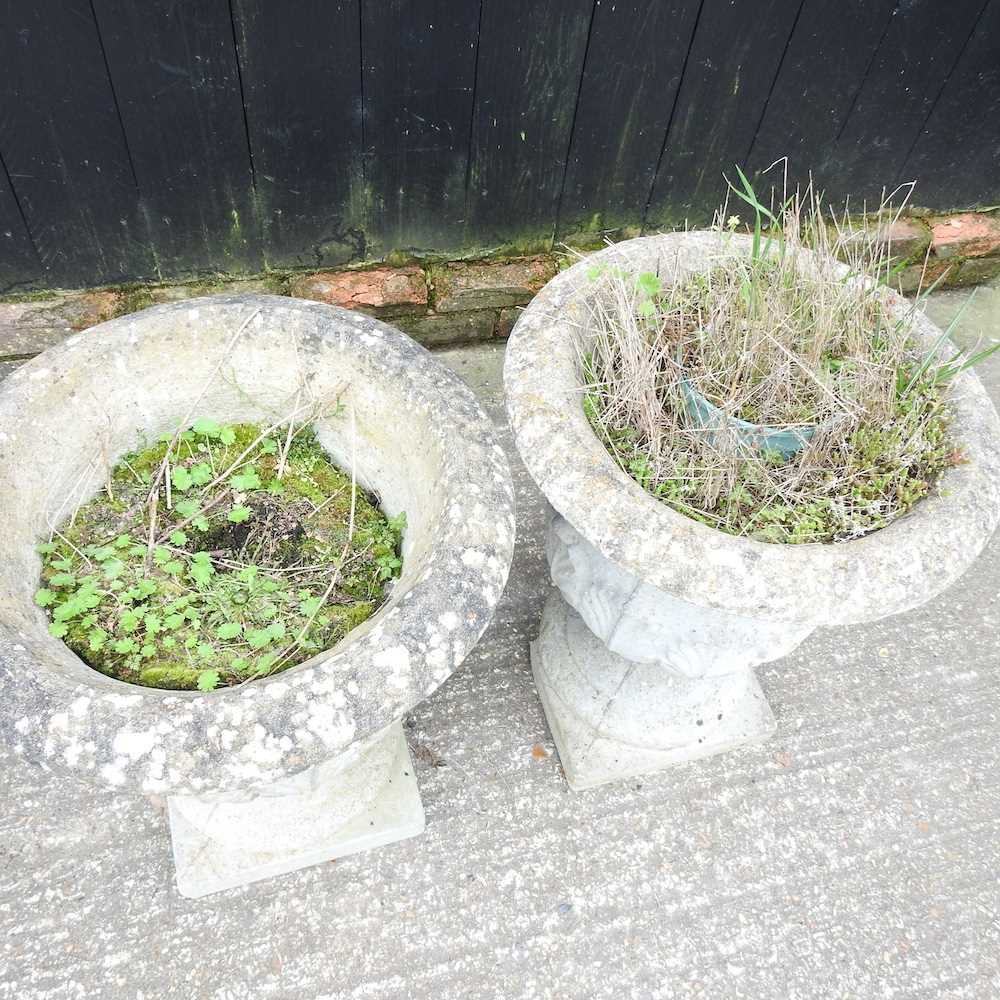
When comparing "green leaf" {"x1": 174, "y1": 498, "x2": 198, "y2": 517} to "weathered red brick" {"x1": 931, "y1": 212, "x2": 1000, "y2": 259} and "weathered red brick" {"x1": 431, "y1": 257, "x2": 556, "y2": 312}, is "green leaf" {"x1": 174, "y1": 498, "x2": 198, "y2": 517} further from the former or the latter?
"weathered red brick" {"x1": 931, "y1": 212, "x2": 1000, "y2": 259}

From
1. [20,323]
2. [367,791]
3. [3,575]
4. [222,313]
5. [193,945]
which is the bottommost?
[193,945]

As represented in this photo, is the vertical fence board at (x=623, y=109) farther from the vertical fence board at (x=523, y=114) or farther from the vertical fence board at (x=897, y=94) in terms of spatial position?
the vertical fence board at (x=897, y=94)

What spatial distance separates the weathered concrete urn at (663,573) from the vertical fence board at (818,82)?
3.07 ft

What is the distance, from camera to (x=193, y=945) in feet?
5.46

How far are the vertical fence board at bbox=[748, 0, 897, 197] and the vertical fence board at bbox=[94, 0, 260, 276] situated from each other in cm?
146

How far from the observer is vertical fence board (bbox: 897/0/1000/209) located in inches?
95.8

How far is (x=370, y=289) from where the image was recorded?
254cm

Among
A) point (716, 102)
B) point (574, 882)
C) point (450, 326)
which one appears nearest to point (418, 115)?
point (450, 326)

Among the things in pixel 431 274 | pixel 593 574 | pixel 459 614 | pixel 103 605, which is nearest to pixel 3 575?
pixel 103 605

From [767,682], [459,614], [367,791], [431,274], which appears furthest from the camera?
[431,274]

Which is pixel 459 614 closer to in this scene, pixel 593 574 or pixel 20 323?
pixel 593 574

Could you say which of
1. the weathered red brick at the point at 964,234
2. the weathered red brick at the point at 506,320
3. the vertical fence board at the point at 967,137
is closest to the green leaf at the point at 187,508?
the weathered red brick at the point at 506,320

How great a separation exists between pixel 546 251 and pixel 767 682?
4.70 feet

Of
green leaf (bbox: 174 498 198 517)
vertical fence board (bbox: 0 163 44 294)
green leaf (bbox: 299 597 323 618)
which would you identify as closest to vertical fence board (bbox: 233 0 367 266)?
vertical fence board (bbox: 0 163 44 294)
